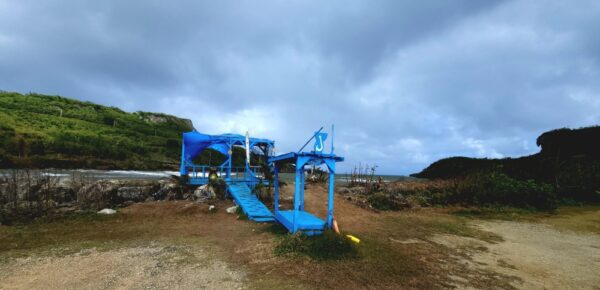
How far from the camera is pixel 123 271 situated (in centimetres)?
640

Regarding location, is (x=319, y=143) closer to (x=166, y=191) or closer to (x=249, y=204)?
(x=249, y=204)

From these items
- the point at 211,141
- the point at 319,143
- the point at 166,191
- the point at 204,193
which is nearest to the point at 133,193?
the point at 166,191

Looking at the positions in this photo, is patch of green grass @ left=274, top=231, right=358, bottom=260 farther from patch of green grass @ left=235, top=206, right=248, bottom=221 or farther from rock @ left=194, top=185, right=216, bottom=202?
rock @ left=194, top=185, right=216, bottom=202

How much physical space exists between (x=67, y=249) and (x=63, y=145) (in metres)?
56.3

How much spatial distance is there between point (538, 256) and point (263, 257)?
8.36m

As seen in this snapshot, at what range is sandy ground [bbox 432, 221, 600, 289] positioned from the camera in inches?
261

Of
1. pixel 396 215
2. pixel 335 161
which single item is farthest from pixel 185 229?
pixel 396 215

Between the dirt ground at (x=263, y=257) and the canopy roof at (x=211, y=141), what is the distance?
745 centimetres

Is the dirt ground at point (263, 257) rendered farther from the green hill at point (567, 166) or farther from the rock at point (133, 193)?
the green hill at point (567, 166)

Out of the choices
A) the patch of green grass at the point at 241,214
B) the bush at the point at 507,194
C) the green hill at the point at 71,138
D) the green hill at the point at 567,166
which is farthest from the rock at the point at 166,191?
the green hill at the point at 71,138

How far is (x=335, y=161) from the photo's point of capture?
9227 mm

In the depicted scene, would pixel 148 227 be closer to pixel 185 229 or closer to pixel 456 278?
pixel 185 229

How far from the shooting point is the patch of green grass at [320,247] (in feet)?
24.9

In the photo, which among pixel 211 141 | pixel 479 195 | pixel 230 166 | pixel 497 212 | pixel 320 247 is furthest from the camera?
pixel 211 141
